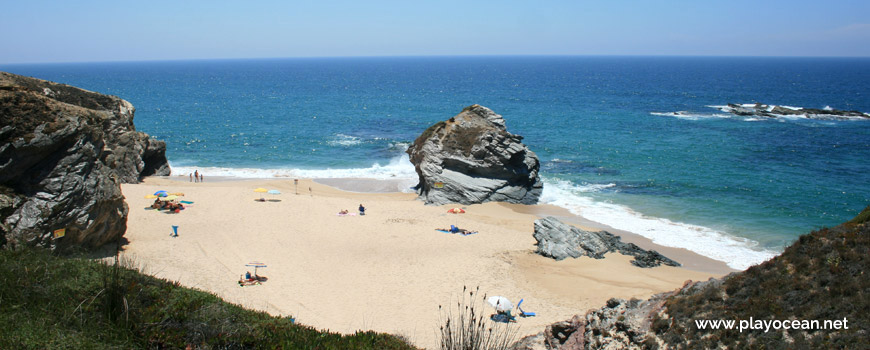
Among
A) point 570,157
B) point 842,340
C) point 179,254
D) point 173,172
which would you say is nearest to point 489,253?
point 179,254

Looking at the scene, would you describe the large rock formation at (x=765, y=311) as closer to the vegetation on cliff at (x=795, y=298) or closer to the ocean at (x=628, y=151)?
the vegetation on cliff at (x=795, y=298)

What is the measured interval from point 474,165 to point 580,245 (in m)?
11.5

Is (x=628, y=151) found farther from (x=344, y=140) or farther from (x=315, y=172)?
(x=315, y=172)

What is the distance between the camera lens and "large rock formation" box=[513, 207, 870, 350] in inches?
428

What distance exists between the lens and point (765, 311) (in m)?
11.7

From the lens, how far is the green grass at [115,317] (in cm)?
883

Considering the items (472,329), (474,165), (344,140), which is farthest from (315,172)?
(472,329)

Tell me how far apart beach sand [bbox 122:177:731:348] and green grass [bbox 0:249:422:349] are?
6194 millimetres

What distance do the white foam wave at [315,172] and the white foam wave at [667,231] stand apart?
42.0 ft

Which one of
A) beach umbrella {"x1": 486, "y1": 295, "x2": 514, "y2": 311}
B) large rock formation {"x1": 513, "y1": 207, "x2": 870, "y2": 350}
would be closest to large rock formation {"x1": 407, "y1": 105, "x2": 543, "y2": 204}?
beach umbrella {"x1": 486, "y1": 295, "x2": 514, "y2": 311}

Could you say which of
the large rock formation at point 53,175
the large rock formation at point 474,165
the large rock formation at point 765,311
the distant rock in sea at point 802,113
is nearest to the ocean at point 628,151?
the large rock formation at point 474,165

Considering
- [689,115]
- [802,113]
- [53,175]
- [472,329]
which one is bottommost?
[689,115]

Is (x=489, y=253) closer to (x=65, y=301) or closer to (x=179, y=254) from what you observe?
(x=179, y=254)

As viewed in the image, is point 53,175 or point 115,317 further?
point 53,175
